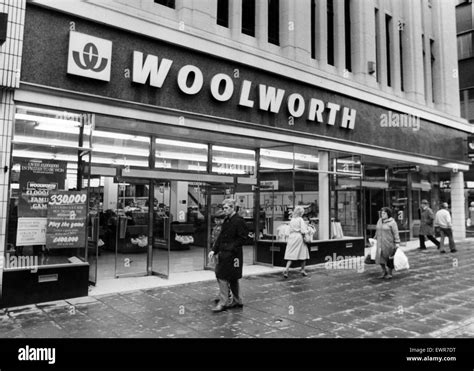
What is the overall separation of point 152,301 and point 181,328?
5.36ft

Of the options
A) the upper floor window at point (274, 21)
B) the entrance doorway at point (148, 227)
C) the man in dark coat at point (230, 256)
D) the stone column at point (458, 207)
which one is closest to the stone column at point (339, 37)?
the upper floor window at point (274, 21)

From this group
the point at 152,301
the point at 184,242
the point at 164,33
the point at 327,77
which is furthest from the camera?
the point at 327,77

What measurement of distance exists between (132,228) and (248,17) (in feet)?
22.6

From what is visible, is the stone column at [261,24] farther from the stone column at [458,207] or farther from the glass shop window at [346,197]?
the stone column at [458,207]

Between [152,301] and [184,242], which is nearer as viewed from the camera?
[152,301]

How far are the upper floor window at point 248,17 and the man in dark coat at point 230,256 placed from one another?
6647mm

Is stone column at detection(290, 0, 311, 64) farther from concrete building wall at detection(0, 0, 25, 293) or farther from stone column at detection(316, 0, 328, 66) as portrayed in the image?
concrete building wall at detection(0, 0, 25, 293)

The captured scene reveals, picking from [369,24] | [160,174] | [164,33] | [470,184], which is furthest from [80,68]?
[470,184]

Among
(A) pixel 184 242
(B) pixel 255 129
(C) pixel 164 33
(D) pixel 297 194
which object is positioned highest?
(C) pixel 164 33

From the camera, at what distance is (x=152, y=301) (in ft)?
A: 22.8

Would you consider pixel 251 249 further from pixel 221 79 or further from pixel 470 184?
pixel 470 184

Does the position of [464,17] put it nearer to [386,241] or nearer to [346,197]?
[346,197]

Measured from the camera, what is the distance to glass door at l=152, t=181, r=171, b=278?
9.40 m

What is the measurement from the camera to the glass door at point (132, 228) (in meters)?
9.23
